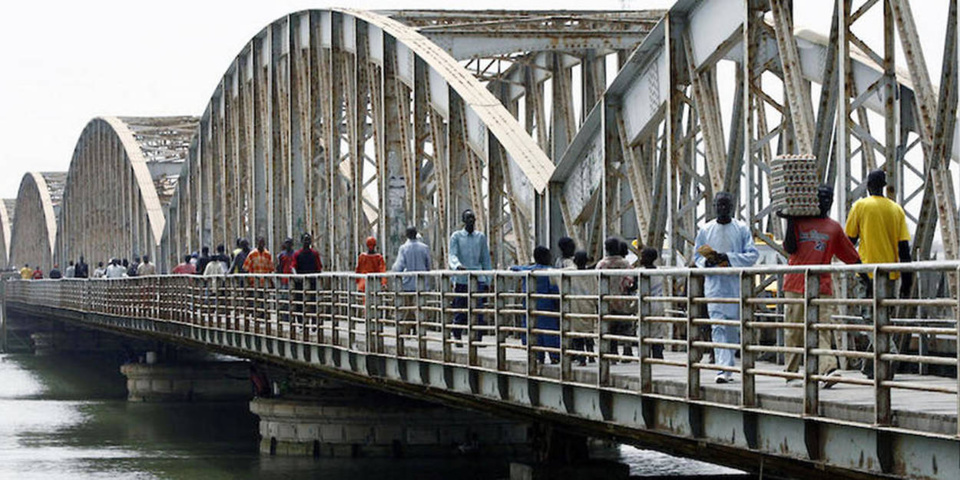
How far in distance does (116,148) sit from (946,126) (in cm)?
7237

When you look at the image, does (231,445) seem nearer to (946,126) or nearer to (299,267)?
(299,267)

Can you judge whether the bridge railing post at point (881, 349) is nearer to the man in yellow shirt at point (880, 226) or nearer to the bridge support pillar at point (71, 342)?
the man in yellow shirt at point (880, 226)

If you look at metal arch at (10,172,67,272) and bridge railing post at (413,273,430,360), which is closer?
bridge railing post at (413,273,430,360)

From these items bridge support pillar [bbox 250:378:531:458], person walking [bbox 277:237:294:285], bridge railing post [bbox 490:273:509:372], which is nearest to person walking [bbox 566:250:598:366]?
bridge railing post [bbox 490:273:509:372]

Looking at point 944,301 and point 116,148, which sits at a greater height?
point 116,148

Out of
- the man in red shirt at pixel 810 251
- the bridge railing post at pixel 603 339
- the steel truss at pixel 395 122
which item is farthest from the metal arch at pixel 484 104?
the man in red shirt at pixel 810 251

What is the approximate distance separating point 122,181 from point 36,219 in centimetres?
4346

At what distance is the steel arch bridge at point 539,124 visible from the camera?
19.5 m

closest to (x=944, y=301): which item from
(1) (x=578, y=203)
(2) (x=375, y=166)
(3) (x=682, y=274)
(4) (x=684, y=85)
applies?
(3) (x=682, y=274)

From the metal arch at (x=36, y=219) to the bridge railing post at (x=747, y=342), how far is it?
101362 mm

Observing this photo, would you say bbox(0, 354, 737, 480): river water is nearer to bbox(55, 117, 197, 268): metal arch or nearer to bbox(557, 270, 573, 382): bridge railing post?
bbox(557, 270, 573, 382): bridge railing post

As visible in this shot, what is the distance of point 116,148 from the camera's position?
86.8 meters

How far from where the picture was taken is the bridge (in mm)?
14766

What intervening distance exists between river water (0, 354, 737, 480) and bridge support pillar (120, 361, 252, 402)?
34.0 inches
